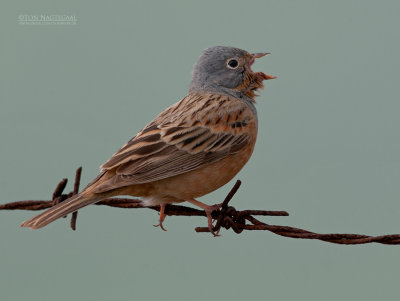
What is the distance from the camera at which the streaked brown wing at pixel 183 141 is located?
568 cm

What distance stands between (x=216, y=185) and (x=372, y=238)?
6.65 ft

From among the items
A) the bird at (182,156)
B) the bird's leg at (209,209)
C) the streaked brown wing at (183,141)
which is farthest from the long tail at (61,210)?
the bird's leg at (209,209)

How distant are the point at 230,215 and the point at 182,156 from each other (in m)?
0.96

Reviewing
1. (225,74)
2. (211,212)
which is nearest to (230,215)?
(211,212)

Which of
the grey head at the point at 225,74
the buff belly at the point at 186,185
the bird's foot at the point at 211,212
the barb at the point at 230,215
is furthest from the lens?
the grey head at the point at 225,74

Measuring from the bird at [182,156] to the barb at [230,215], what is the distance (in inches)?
4.8

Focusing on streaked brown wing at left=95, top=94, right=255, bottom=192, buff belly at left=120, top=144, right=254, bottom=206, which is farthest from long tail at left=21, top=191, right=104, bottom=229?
buff belly at left=120, top=144, right=254, bottom=206

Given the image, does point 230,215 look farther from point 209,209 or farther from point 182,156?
point 182,156

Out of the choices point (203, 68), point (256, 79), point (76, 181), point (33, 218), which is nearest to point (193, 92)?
point (203, 68)

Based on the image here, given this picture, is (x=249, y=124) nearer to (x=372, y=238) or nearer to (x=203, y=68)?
(x=203, y=68)

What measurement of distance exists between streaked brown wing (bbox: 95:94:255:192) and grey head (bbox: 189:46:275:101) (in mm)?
329

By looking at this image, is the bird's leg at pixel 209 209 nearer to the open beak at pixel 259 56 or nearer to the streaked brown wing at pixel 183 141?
the streaked brown wing at pixel 183 141

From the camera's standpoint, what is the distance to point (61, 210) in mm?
5340

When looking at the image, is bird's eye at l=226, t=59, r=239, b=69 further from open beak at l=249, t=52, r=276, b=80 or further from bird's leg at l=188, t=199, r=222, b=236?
bird's leg at l=188, t=199, r=222, b=236
